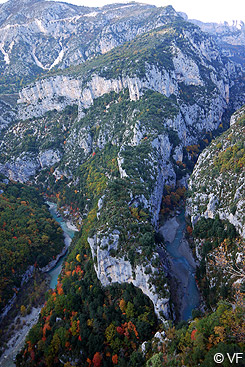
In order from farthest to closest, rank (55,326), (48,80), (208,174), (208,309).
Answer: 1. (48,80)
2. (208,174)
3. (55,326)
4. (208,309)

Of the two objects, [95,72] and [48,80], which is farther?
[48,80]

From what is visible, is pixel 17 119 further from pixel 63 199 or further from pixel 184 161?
pixel 184 161

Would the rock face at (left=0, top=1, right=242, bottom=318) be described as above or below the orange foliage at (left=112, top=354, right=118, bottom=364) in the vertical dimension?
above

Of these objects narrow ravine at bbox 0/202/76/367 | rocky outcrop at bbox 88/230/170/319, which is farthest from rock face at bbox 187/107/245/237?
narrow ravine at bbox 0/202/76/367

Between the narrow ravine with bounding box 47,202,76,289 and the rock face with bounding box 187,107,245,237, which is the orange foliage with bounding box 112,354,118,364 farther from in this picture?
the narrow ravine with bounding box 47,202,76,289

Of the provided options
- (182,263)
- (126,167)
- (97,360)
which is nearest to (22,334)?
(97,360)


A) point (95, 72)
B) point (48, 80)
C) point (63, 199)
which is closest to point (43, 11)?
point (48, 80)
